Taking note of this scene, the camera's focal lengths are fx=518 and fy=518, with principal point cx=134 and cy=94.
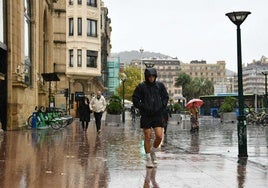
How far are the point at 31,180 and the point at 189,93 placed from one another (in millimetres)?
130753

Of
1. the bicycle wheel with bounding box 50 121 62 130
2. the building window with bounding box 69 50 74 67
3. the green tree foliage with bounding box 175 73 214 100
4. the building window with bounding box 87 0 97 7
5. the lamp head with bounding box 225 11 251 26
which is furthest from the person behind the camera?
the green tree foliage with bounding box 175 73 214 100

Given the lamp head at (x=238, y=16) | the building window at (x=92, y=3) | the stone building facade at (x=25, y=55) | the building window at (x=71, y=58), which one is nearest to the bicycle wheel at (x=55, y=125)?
the stone building facade at (x=25, y=55)

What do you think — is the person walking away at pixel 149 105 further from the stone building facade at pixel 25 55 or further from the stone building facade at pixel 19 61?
the stone building facade at pixel 19 61

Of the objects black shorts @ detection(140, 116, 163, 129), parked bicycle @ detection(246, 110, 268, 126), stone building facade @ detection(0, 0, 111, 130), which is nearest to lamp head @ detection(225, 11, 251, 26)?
black shorts @ detection(140, 116, 163, 129)

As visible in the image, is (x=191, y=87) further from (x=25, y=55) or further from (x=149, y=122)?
(x=149, y=122)

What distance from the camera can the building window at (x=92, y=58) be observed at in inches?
2303

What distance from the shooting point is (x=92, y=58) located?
58.9m

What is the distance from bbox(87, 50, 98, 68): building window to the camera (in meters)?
58.5

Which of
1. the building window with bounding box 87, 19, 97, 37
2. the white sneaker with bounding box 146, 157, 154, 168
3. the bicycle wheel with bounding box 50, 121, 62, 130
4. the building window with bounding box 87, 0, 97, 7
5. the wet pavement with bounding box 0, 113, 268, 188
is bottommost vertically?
the wet pavement with bounding box 0, 113, 268, 188

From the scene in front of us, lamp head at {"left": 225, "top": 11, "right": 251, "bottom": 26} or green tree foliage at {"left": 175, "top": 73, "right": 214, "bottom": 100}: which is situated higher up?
green tree foliage at {"left": 175, "top": 73, "right": 214, "bottom": 100}

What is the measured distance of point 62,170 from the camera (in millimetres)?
8945

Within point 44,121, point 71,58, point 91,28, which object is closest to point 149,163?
point 44,121

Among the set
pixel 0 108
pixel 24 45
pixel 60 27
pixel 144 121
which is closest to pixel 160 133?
pixel 144 121

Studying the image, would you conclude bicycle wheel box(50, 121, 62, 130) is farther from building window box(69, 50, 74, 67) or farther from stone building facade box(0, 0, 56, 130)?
building window box(69, 50, 74, 67)
